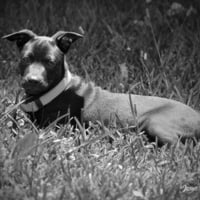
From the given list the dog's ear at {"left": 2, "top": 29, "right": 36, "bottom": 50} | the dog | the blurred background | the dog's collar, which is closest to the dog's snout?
the dog

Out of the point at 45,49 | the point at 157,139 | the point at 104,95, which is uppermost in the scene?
the point at 45,49

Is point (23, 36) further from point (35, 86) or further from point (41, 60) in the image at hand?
point (35, 86)

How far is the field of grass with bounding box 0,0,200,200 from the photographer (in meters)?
3.99

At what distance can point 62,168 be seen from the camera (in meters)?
4.18

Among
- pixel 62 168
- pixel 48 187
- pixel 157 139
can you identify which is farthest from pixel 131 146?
pixel 48 187

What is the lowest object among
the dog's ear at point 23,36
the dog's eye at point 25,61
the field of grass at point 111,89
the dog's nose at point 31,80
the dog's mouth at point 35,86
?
the field of grass at point 111,89

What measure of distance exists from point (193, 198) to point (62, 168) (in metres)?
1.07

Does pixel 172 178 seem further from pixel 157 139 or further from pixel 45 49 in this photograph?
pixel 45 49

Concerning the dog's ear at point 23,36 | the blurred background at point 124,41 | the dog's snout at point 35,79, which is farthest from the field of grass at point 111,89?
the dog's ear at point 23,36

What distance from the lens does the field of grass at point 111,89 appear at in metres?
3.99

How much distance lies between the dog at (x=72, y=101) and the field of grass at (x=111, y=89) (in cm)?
17

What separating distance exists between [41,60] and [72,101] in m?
0.57

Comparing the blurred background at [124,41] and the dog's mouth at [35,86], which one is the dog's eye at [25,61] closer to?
the dog's mouth at [35,86]

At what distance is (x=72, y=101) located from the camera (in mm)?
5680
